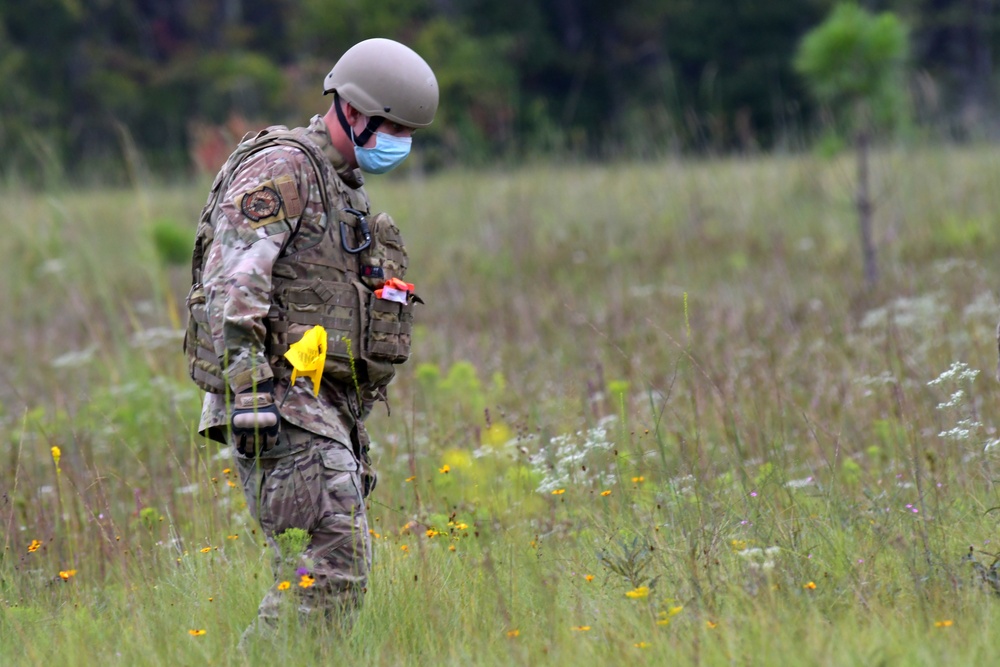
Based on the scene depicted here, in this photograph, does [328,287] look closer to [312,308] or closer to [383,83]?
[312,308]

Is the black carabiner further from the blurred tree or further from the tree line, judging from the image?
the tree line

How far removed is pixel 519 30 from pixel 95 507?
83.8ft

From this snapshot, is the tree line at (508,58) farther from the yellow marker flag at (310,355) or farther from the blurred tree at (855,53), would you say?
the yellow marker flag at (310,355)

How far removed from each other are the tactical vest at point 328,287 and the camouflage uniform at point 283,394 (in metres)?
0.02

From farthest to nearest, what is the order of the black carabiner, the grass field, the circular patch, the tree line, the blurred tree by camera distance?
the tree line, the blurred tree, the black carabiner, the grass field, the circular patch

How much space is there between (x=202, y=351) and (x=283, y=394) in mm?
294

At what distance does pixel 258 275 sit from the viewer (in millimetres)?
3338

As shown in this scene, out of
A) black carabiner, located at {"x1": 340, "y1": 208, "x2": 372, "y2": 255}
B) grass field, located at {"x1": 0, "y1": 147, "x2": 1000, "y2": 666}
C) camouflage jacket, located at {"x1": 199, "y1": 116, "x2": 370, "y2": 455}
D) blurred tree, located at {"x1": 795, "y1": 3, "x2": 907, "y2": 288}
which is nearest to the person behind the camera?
camouflage jacket, located at {"x1": 199, "y1": 116, "x2": 370, "y2": 455}

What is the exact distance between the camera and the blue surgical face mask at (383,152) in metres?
3.70

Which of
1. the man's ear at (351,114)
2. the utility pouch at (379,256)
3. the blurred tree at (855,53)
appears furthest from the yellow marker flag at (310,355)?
the blurred tree at (855,53)

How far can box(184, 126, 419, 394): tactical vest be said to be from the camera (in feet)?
11.6

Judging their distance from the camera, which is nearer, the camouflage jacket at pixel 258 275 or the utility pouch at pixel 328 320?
the camouflage jacket at pixel 258 275

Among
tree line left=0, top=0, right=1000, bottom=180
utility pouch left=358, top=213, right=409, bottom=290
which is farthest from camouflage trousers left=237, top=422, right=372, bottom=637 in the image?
tree line left=0, top=0, right=1000, bottom=180

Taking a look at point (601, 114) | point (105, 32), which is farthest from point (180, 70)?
point (601, 114)
